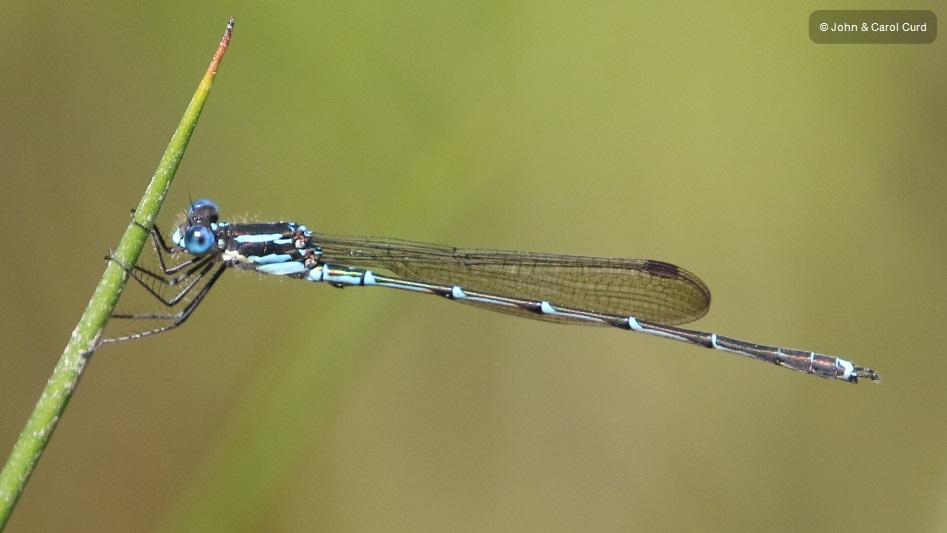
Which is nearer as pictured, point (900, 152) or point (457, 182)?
point (457, 182)

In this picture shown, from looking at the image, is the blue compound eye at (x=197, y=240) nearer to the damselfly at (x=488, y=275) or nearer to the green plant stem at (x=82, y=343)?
the damselfly at (x=488, y=275)

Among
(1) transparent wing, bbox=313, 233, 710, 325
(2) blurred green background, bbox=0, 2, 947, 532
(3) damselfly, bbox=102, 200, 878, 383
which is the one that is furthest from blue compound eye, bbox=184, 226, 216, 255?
(1) transparent wing, bbox=313, 233, 710, 325

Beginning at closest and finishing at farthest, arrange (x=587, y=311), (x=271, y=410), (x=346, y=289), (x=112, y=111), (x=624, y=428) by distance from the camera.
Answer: (x=271, y=410), (x=346, y=289), (x=587, y=311), (x=112, y=111), (x=624, y=428)

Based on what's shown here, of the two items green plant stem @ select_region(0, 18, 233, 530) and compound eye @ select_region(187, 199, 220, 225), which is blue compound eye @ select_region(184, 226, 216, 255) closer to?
compound eye @ select_region(187, 199, 220, 225)

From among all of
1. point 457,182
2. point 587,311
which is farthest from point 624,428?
point 457,182

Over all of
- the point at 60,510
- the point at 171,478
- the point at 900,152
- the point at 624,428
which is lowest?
the point at 60,510

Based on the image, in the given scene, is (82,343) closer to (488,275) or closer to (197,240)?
(197,240)

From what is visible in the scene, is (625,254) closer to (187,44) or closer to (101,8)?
(187,44)

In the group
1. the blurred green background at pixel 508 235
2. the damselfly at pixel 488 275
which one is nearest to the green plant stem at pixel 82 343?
the damselfly at pixel 488 275
